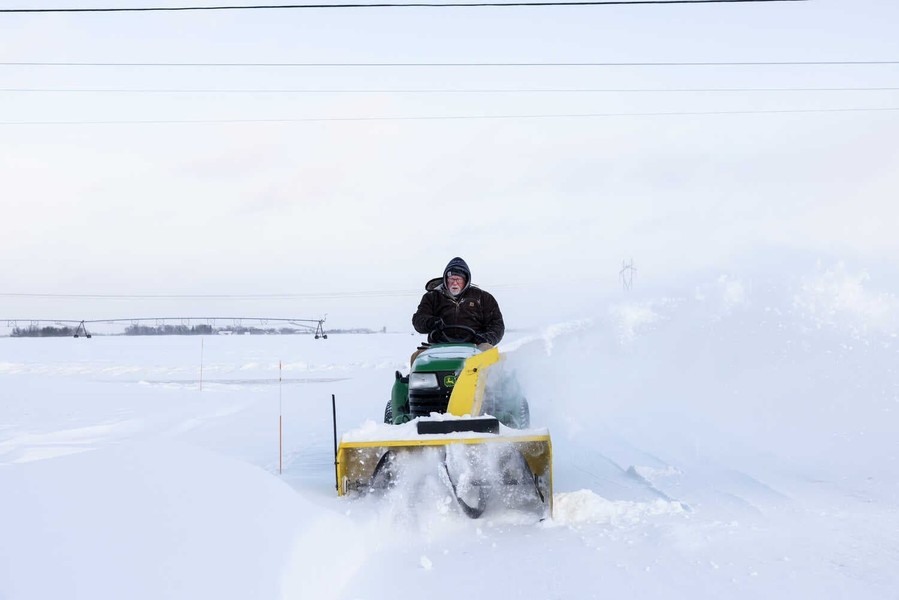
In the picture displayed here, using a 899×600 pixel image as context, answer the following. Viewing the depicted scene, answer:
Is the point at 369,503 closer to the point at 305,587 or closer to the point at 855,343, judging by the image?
the point at 305,587

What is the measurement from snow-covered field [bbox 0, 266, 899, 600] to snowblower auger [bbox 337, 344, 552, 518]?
0.24m

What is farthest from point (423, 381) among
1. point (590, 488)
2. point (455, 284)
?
point (590, 488)

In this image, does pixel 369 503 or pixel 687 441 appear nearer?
pixel 369 503

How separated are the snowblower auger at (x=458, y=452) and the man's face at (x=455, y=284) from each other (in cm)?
127

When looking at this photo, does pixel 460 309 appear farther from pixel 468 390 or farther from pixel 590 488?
pixel 590 488

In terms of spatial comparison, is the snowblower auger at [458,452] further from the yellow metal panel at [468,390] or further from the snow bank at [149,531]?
the snow bank at [149,531]

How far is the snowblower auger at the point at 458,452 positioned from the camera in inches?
231

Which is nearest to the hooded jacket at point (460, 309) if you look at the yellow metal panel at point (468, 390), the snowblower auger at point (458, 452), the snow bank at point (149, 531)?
the yellow metal panel at point (468, 390)

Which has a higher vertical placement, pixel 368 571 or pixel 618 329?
pixel 618 329

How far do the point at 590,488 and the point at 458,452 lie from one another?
159 centimetres

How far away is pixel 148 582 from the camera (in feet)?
10.8

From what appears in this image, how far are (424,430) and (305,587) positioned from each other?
2.19m

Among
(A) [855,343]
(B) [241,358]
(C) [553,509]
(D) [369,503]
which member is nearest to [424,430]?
(D) [369,503]

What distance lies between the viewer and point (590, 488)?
22.3 feet
